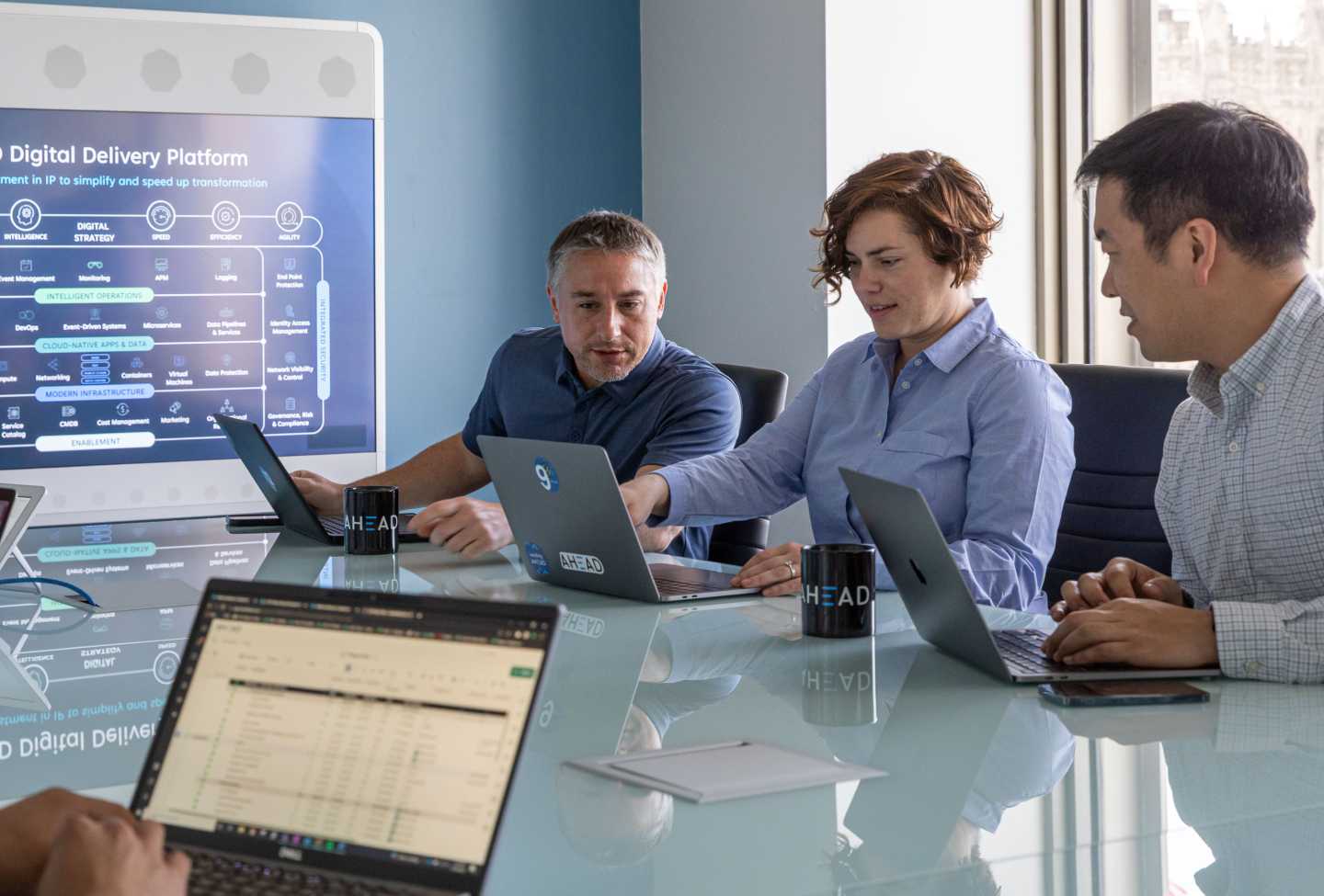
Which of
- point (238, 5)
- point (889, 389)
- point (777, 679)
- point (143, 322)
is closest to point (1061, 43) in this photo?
point (889, 389)

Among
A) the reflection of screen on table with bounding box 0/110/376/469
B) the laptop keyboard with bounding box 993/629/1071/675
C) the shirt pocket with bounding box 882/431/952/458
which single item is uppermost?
the reflection of screen on table with bounding box 0/110/376/469

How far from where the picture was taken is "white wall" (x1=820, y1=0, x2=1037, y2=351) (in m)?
3.75

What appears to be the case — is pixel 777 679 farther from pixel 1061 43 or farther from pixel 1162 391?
pixel 1061 43

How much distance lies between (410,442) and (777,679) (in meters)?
2.74

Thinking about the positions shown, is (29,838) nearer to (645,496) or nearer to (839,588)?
(839,588)

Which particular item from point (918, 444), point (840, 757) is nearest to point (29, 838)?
point (840, 757)

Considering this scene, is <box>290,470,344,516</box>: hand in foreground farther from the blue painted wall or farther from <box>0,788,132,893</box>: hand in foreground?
<box>0,788,132,893</box>: hand in foreground

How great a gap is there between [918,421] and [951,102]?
5.81ft

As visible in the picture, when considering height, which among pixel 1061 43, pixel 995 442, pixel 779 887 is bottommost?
pixel 779 887

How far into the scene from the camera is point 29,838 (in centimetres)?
84

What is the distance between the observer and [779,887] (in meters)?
0.95

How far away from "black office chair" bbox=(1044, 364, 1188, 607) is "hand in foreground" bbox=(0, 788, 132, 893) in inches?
71.1

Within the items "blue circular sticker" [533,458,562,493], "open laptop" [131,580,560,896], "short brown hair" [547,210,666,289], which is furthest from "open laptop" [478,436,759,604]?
"open laptop" [131,580,560,896]

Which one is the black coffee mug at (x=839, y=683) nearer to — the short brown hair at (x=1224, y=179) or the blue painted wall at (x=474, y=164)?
the short brown hair at (x=1224, y=179)
